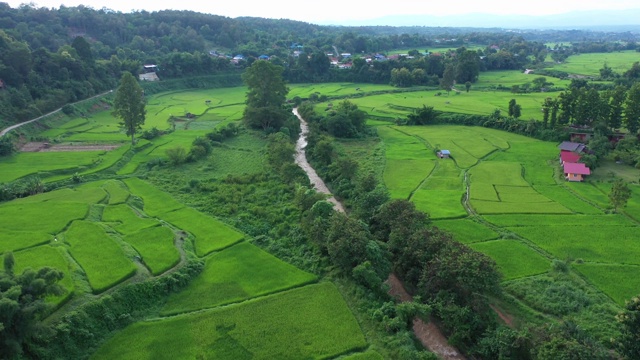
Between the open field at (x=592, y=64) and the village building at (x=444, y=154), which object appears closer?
the village building at (x=444, y=154)

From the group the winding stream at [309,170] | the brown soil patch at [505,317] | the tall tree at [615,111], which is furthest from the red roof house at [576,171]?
the brown soil patch at [505,317]

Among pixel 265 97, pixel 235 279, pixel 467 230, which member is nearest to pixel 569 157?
pixel 467 230

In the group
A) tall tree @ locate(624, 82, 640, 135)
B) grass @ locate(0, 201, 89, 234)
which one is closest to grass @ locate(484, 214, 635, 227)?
tall tree @ locate(624, 82, 640, 135)

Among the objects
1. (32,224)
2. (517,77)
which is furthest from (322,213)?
(517,77)

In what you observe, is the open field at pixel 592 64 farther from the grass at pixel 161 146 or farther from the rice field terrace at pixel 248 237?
the grass at pixel 161 146

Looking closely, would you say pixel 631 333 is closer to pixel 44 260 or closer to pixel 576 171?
pixel 576 171

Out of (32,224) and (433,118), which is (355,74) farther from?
(32,224)

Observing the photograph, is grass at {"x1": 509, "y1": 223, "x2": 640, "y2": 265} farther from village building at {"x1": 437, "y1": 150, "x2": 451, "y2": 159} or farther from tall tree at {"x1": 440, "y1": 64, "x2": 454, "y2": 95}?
tall tree at {"x1": 440, "y1": 64, "x2": 454, "y2": 95}
